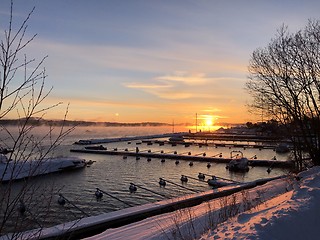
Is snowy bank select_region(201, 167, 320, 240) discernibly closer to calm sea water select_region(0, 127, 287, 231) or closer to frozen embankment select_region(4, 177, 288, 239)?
frozen embankment select_region(4, 177, 288, 239)

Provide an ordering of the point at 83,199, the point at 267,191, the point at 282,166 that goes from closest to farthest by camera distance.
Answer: the point at 267,191 < the point at 83,199 < the point at 282,166

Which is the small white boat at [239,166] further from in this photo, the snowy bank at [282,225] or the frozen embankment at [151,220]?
the snowy bank at [282,225]

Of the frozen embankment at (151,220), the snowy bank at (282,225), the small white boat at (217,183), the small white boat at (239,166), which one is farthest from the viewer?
the small white boat at (239,166)

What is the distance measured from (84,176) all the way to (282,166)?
22.8 meters

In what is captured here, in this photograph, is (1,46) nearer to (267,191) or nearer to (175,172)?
(267,191)

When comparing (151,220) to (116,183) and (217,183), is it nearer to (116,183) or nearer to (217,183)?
(217,183)

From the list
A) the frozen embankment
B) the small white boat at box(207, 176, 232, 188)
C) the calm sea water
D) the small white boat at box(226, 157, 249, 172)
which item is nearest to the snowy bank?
the frozen embankment

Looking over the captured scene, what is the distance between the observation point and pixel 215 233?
20.6 feet

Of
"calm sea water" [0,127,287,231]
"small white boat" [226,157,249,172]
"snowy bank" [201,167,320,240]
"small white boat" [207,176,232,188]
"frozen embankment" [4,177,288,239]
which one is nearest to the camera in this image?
"snowy bank" [201,167,320,240]

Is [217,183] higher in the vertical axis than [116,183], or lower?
higher

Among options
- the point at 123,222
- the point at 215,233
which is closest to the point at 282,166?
the point at 123,222

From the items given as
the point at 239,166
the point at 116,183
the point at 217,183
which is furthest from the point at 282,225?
the point at 239,166

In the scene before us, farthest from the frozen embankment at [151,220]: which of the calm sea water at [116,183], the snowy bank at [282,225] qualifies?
the snowy bank at [282,225]

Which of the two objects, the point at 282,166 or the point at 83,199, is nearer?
the point at 83,199
